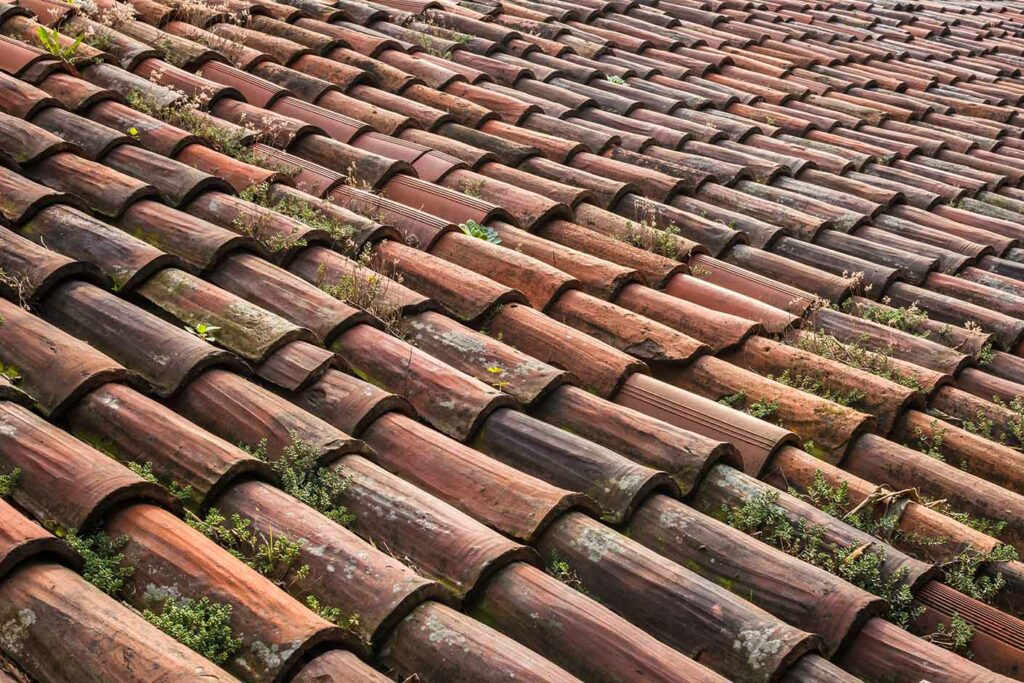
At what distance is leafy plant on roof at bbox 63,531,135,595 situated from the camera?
7.64ft

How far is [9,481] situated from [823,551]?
204 cm

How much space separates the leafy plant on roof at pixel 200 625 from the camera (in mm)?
2215

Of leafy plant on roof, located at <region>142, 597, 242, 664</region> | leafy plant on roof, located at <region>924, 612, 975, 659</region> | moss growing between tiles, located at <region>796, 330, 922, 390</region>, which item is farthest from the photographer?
moss growing between tiles, located at <region>796, 330, 922, 390</region>

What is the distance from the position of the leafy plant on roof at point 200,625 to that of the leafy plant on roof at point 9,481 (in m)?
0.46

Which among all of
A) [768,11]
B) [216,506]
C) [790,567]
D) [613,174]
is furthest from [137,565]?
[768,11]

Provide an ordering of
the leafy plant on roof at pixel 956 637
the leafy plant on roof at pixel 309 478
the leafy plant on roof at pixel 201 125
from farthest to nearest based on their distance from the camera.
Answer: the leafy plant on roof at pixel 201 125, the leafy plant on roof at pixel 956 637, the leafy plant on roof at pixel 309 478

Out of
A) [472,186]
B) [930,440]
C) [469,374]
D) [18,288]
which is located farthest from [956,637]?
[18,288]

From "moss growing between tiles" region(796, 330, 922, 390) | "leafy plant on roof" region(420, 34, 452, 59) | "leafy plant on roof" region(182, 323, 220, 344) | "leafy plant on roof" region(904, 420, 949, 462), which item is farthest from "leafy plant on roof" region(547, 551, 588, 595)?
"leafy plant on roof" region(420, 34, 452, 59)

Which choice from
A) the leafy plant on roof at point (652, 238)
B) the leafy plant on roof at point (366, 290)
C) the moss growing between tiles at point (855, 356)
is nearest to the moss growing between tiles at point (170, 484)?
the leafy plant on roof at point (366, 290)

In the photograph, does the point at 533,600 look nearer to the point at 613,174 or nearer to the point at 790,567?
the point at 790,567

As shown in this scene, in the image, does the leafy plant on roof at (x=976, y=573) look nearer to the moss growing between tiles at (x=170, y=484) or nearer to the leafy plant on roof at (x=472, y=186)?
the moss growing between tiles at (x=170, y=484)

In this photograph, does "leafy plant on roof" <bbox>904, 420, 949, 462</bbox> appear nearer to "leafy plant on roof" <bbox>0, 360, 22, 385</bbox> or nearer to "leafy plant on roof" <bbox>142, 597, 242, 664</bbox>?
"leafy plant on roof" <bbox>142, 597, 242, 664</bbox>

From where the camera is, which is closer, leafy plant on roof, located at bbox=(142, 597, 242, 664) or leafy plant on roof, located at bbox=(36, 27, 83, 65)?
leafy plant on roof, located at bbox=(142, 597, 242, 664)

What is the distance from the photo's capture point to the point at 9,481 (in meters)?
2.47
